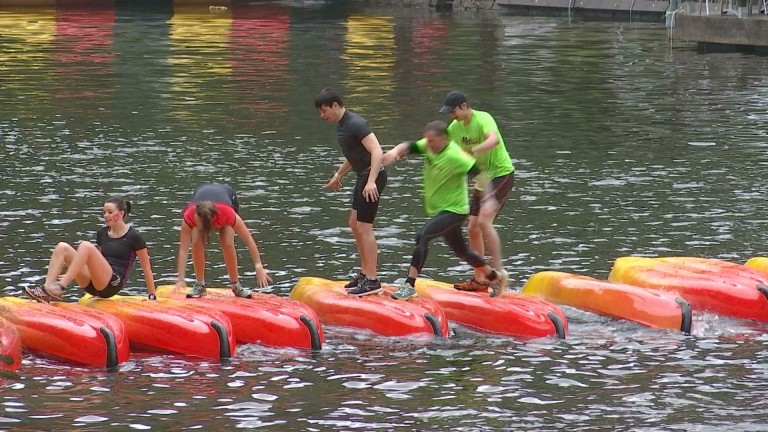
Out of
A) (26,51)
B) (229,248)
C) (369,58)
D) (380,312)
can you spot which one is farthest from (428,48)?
(380,312)

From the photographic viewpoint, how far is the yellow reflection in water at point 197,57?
3531 centimetres

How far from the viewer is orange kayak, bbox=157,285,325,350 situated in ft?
45.6

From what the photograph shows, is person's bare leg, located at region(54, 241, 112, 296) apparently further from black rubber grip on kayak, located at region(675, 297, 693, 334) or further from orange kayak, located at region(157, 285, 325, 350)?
black rubber grip on kayak, located at region(675, 297, 693, 334)

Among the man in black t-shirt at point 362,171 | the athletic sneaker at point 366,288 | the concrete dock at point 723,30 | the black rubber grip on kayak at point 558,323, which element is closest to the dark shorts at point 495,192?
the man in black t-shirt at point 362,171

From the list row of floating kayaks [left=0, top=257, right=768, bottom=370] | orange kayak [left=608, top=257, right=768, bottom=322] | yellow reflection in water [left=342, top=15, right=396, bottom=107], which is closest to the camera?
row of floating kayaks [left=0, top=257, right=768, bottom=370]

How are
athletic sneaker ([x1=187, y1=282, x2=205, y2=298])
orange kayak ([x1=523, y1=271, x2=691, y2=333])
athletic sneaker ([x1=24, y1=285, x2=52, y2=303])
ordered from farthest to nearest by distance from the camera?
athletic sneaker ([x1=187, y1=282, x2=205, y2=298]) → orange kayak ([x1=523, y1=271, x2=691, y2=333]) → athletic sneaker ([x1=24, y1=285, x2=52, y2=303])

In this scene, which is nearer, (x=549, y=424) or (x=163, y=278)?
(x=549, y=424)

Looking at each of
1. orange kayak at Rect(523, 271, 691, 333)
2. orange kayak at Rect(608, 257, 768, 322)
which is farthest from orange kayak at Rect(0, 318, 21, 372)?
orange kayak at Rect(608, 257, 768, 322)

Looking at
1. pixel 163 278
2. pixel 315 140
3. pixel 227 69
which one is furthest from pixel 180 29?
pixel 163 278

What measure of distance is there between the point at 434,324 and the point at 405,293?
0.62m

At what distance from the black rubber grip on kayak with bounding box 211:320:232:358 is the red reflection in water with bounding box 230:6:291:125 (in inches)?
766

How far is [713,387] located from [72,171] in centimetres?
1480

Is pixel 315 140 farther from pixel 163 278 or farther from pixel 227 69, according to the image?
pixel 227 69

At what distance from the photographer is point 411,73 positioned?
138 feet
